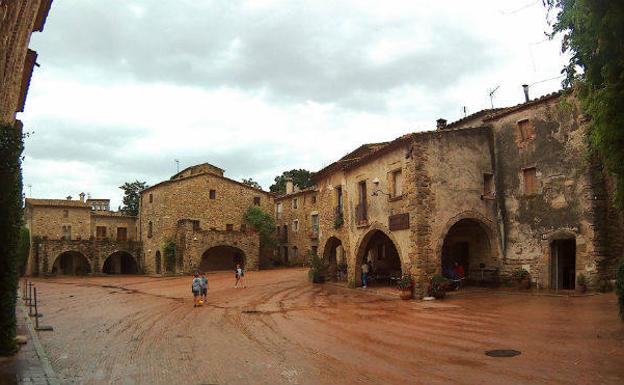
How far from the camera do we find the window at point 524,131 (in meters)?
20.6

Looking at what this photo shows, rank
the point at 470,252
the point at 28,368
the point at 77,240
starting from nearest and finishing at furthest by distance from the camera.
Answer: the point at 28,368
the point at 470,252
the point at 77,240

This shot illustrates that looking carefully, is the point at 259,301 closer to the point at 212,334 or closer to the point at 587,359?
the point at 212,334

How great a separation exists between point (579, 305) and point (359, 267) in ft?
39.1

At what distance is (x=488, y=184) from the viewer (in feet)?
72.8

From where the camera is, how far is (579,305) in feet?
52.0

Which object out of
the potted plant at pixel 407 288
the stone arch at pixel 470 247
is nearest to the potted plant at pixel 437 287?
the stone arch at pixel 470 247

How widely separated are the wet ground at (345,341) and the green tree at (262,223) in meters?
24.8

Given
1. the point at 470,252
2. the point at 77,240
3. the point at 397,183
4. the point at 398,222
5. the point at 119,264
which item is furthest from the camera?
the point at 119,264

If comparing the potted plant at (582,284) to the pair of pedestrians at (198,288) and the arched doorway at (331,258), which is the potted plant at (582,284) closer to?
the arched doorway at (331,258)

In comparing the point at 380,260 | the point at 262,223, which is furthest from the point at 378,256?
the point at 262,223

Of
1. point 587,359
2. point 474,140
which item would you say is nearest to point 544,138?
point 474,140

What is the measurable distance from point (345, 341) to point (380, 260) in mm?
17409

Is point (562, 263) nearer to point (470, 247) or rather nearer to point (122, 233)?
point (470, 247)

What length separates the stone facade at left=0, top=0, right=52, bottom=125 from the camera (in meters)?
9.92
